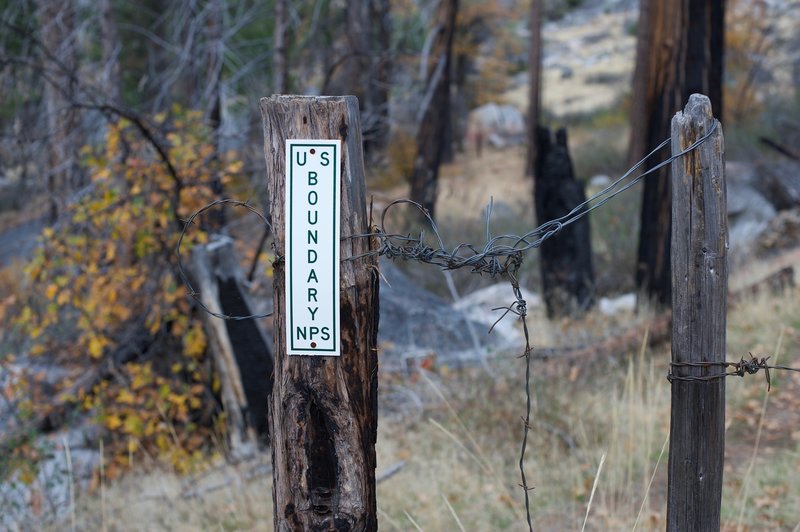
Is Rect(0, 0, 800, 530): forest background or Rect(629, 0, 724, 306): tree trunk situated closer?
Rect(0, 0, 800, 530): forest background

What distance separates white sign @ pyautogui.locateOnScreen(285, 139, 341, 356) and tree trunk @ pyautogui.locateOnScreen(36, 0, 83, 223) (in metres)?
6.06

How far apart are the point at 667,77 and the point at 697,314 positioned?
6.27 m

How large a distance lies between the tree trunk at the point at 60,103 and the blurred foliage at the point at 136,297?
1175 mm

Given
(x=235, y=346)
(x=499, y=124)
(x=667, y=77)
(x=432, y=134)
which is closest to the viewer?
(x=235, y=346)

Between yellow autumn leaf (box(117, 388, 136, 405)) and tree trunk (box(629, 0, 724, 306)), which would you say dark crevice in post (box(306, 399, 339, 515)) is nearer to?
yellow autumn leaf (box(117, 388, 136, 405))

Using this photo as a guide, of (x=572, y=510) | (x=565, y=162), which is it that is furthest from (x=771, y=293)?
(x=572, y=510)

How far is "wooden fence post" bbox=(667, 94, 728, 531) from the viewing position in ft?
7.52

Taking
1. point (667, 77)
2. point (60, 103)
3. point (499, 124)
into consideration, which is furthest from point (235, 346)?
point (499, 124)

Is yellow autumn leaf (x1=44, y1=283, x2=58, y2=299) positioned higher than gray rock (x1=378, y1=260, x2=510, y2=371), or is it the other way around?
yellow autumn leaf (x1=44, y1=283, x2=58, y2=299)

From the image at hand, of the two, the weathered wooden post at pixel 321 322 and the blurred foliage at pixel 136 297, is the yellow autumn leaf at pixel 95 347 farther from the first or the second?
the weathered wooden post at pixel 321 322

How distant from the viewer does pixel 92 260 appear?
675 cm

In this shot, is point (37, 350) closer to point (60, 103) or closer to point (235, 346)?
Result: point (235, 346)

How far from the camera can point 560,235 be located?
9.26 m

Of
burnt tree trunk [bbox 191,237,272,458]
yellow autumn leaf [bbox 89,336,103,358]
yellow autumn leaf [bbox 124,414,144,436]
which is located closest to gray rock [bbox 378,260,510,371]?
burnt tree trunk [bbox 191,237,272,458]
